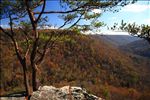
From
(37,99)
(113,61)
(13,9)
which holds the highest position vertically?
(13,9)

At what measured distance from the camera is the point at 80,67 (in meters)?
88.3

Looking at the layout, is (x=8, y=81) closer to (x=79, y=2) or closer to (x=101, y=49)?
(x=79, y=2)

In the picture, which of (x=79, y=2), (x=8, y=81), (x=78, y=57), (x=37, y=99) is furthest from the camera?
(x=78, y=57)

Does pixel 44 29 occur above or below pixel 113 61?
above

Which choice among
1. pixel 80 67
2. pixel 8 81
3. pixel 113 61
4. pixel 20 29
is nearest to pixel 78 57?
pixel 80 67

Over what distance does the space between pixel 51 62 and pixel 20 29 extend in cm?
6683

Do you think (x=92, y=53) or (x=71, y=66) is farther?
(x=92, y=53)

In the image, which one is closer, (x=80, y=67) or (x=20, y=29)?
(x=20, y=29)

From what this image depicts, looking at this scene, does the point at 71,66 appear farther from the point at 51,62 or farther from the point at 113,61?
the point at 113,61

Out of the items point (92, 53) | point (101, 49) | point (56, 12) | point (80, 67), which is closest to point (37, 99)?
point (56, 12)

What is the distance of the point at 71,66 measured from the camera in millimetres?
84438

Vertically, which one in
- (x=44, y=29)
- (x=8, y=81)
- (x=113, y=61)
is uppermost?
(x=44, y=29)

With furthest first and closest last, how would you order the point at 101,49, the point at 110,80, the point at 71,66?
the point at 101,49
the point at 71,66
the point at 110,80

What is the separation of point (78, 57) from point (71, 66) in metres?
11.9
